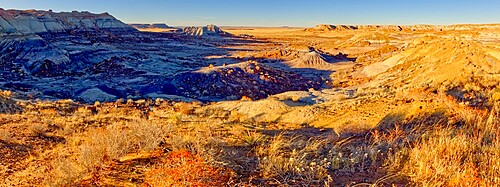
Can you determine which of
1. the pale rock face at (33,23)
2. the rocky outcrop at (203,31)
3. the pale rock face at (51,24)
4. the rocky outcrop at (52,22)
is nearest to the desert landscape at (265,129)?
the rocky outcrop at (52,22)

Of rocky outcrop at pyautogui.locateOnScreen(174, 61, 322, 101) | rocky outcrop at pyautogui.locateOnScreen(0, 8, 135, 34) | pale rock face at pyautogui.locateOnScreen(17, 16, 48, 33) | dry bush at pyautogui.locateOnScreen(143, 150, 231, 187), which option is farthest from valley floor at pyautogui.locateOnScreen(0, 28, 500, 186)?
pale rock face at pyautogui.locateOnScreen(17, 16, 48, 33)

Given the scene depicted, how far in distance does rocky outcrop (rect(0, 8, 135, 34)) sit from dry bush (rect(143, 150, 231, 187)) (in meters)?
57.4

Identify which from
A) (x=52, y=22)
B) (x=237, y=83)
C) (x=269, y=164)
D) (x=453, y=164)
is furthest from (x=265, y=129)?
(x=52, y=22)

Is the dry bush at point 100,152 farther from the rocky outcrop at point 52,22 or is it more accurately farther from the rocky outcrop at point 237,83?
the rocky outcrop at point 52,22

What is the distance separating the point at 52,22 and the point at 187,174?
8492 cm

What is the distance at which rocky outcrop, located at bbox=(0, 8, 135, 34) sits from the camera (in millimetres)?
60881

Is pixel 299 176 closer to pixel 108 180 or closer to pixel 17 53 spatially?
pixel 108 180

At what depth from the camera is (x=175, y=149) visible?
5.06 meters

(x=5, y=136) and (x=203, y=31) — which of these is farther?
(x=203, y=31)

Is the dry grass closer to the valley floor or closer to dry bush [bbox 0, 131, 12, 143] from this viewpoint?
the valley floor

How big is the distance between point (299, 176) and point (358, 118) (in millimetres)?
6471

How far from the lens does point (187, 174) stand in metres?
3.66

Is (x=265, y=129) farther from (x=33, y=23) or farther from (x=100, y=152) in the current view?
(x=33, y=23)

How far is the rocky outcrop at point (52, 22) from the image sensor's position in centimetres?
6088
